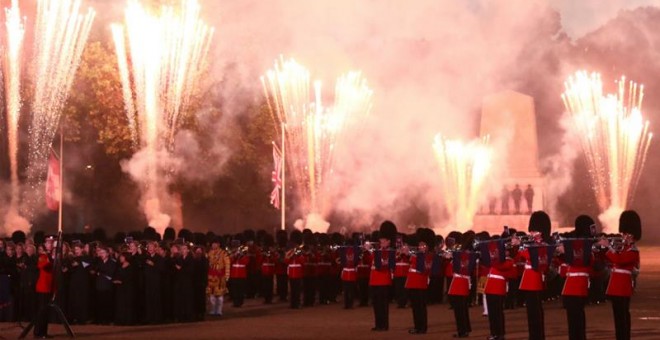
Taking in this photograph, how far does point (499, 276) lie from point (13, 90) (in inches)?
1359

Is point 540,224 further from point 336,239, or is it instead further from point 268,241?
point 268,241

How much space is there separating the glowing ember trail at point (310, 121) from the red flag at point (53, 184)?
1287cm

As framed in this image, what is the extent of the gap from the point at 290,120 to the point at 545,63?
30.7m

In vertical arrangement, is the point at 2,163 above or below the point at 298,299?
above

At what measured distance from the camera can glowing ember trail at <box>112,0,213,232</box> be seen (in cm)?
4388

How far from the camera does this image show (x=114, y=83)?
53500 millimetres

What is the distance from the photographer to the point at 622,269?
18.3m

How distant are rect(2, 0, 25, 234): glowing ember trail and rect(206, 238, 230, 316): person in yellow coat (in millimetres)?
19722

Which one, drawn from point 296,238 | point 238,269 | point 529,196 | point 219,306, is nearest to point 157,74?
point 296,238

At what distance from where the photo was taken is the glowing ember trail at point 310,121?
5369cm

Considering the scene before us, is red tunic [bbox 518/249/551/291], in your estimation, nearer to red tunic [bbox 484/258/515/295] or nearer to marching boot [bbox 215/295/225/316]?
red tunic [bbox 484/258/515/295]

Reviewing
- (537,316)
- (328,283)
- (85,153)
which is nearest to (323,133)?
(85,153)

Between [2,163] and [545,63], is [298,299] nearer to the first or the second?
[2,163]

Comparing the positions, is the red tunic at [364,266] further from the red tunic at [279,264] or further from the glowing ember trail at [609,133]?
the glowing ember trail at [609,133]
